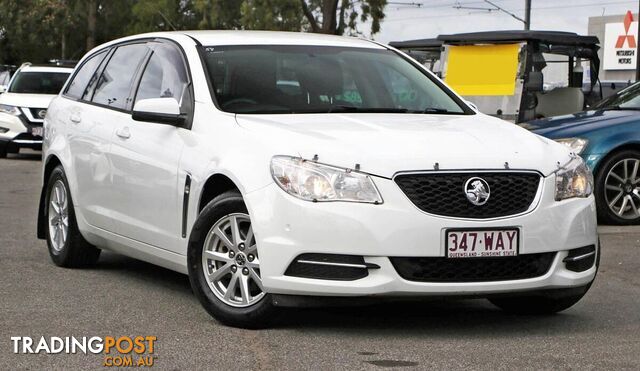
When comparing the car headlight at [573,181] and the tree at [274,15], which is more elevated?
the car headlight at [573,181]

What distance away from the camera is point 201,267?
22.2ft

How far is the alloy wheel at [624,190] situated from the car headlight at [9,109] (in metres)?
13.1

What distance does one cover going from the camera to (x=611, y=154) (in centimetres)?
1230

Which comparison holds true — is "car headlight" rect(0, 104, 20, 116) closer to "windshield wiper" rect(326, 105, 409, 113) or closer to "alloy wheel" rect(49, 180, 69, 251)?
"alloy wheel" rect(49, 180, 69, 251)

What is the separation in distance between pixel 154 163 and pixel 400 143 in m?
1.63

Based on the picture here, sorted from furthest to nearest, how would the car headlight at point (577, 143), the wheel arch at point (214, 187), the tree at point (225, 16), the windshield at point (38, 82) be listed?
the tree at point (225, 16)
the windshield at point (38, 82)
the car headlight at point (577, 143)
the wheel arch at point (214, 187)

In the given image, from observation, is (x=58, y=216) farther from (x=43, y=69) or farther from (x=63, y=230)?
(x=43, y=69)

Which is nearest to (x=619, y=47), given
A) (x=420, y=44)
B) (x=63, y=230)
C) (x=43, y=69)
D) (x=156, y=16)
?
(x=156, y=16)

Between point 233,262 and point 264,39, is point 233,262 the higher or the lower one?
the lower one

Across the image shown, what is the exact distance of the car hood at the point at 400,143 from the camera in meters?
6.26

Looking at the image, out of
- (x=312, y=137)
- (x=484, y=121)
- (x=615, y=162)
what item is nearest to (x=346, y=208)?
(x=312, y=137)

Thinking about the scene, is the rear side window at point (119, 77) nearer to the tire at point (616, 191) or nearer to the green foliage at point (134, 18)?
the tire at point (616, 191)

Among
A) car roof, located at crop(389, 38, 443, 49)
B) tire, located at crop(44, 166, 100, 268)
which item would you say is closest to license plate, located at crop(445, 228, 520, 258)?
tire, located at crop(44, 166, 100, 268)

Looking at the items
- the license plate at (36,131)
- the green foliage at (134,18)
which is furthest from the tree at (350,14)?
the license plate at (36,131)
